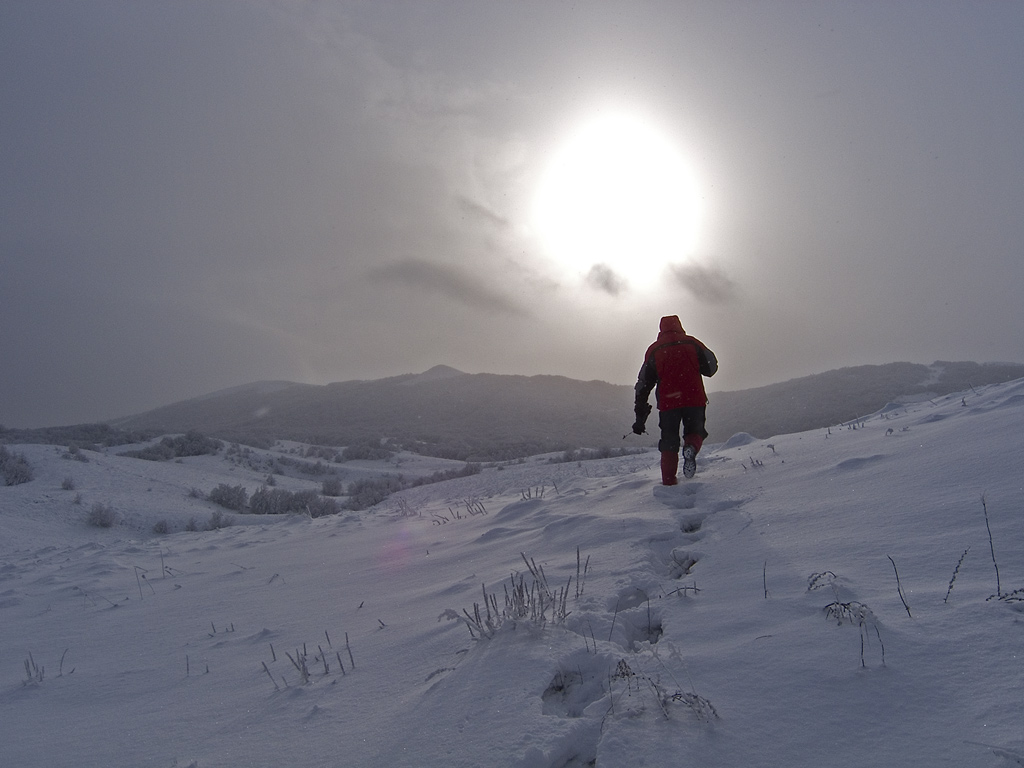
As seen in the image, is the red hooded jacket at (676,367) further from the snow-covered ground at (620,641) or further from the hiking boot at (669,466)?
the snow-covered ground at (620,641)

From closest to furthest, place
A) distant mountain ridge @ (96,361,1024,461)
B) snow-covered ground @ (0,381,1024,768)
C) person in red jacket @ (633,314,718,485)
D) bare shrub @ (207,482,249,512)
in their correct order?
1. snow-covered ground @ (0,381,1024,768)
2. person in red jacket @ (633,314,718,485)
3. bare shrub @ (207,482,249,512)
4. distant mountain ridge @ (96,361,1024,461)

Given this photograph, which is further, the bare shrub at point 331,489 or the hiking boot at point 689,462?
the bare shrub at point 331,489

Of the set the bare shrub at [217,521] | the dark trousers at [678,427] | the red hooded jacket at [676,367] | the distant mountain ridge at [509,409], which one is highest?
the distant mountain ridge at [509,409]

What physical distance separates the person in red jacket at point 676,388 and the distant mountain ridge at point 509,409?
20.3 metres

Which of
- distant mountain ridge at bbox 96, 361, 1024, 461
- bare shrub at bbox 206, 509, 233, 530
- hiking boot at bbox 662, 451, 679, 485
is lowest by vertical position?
bare shrub at bbox 206, 509, 233, 530

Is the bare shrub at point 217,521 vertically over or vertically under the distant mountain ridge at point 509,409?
under

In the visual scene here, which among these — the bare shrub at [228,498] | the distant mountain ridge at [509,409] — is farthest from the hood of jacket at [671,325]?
the distant mountain ridge at [509,409]

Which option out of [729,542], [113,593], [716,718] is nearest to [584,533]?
[729,542]

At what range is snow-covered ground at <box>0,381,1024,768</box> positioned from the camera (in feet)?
5.11

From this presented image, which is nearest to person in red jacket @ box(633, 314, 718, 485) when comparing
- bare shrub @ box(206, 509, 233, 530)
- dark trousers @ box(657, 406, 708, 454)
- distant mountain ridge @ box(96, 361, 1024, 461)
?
dark trousers @ box(657, 406, 708, 454)

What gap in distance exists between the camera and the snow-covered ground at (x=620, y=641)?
5.11ft

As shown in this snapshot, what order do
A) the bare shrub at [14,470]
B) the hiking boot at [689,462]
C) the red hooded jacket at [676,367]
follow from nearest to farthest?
1. the hiking boot at [689,462]
2. the red hooded jacket at [676,367]
3. the bare shrub at [14,470]

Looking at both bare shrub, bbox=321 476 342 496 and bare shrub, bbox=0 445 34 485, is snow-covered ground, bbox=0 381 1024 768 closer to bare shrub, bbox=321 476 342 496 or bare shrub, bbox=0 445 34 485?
bare shrub, bbox=0 445 34 485

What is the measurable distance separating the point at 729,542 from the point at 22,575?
7357 millimetres
